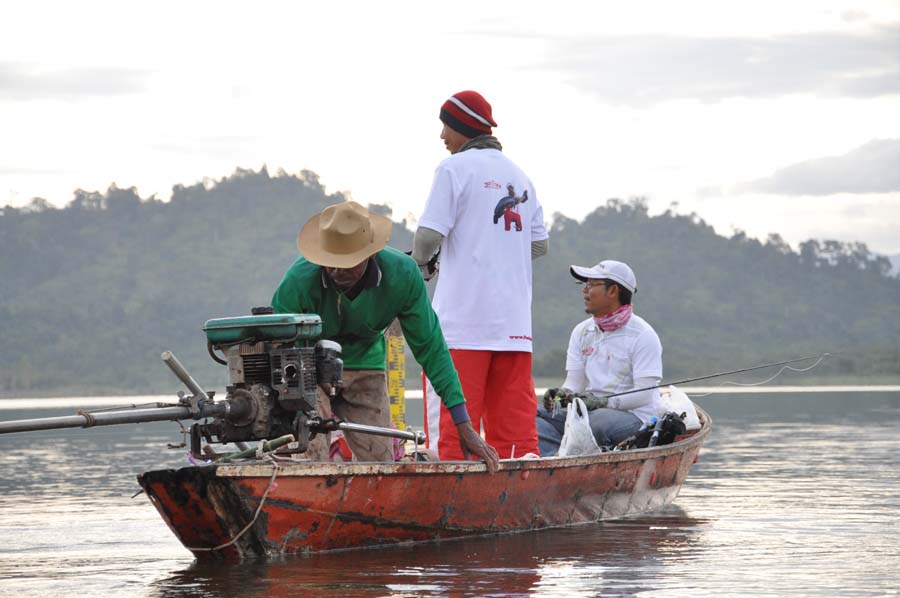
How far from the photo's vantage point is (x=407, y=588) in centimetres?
646

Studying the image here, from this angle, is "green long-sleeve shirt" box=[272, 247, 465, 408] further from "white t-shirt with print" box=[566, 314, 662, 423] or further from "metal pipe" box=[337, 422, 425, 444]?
"white t-shirt with print" box=[566, 314, 662, 423]

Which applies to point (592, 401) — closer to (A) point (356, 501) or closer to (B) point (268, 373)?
(A) point (356, 501)

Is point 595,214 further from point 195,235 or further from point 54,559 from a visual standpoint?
point 54,559

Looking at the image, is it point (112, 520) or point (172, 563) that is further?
point (112, 520)

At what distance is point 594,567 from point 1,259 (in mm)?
125014

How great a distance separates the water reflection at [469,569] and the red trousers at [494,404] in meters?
0.51

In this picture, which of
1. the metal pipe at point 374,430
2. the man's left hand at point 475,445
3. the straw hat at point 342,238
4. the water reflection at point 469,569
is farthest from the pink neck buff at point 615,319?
the straw hat at point 342,238

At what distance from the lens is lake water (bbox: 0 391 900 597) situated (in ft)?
21.5

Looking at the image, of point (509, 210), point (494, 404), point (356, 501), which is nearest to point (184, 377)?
point (356, 501)

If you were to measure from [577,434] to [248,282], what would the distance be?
108 metres

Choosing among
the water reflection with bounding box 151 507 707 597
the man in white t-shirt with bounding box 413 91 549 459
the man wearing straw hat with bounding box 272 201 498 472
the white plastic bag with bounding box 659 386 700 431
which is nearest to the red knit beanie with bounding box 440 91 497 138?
the man in white t-shirt with bounding box 413 91 549 459

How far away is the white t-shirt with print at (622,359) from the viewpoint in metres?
10.0

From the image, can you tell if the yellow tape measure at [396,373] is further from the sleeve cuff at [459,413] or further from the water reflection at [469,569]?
the sleeve cuff at [459,413]

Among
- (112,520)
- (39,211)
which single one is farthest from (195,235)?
(112,520)
